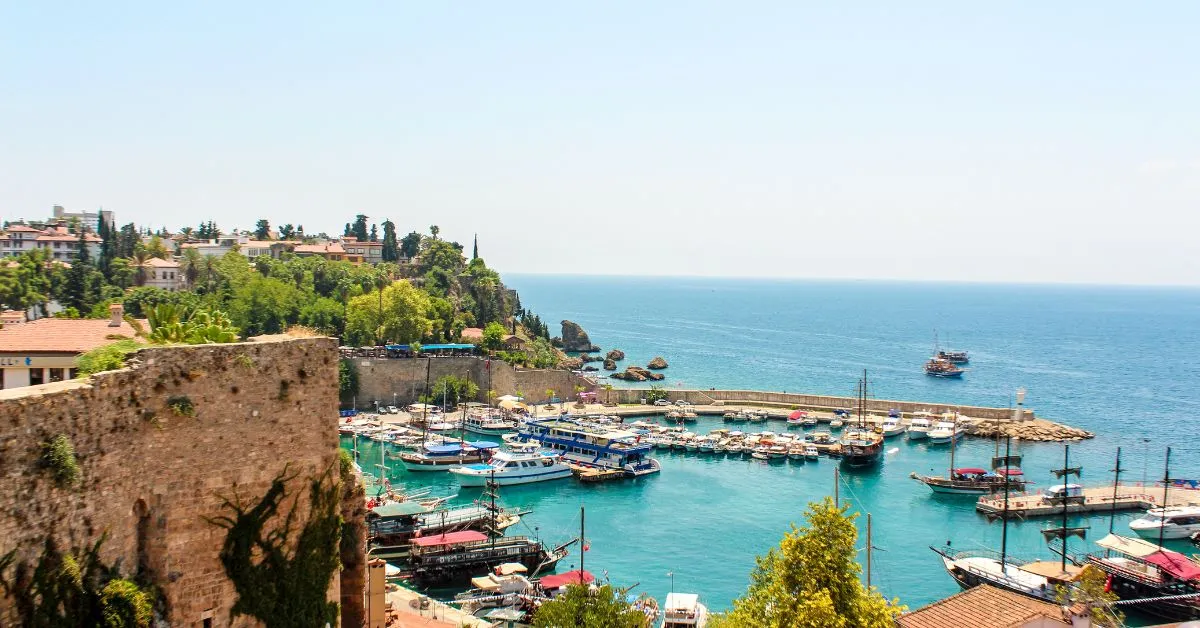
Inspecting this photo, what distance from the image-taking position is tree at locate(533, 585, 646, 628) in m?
20.7

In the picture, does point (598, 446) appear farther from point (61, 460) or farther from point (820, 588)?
point (61, 460)

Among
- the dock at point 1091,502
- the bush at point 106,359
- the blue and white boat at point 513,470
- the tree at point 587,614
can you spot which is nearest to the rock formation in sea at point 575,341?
the blue and white boat at point 513,470

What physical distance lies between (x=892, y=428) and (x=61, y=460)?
219 ft

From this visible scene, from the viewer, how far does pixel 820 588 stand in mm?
15430

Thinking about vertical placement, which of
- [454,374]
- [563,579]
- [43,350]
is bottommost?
[563,579]

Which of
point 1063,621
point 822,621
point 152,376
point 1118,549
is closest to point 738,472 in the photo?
point 1118,549

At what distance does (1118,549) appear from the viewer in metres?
36.9

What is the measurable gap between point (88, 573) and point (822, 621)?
35.5 feet

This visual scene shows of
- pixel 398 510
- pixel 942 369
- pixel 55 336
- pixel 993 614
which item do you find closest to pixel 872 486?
pixel 398 510

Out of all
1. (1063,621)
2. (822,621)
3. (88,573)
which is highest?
(88,573)

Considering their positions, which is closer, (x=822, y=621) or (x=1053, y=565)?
(x=822, y=621)

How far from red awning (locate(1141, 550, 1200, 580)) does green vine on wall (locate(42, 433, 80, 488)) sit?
38.7 metres

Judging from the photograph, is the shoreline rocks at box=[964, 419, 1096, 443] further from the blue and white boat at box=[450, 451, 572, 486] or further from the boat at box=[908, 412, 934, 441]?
the blue and white boat at box=[450, 451, 572, 486]

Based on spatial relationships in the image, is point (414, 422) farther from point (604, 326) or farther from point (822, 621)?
point (604, 326)
